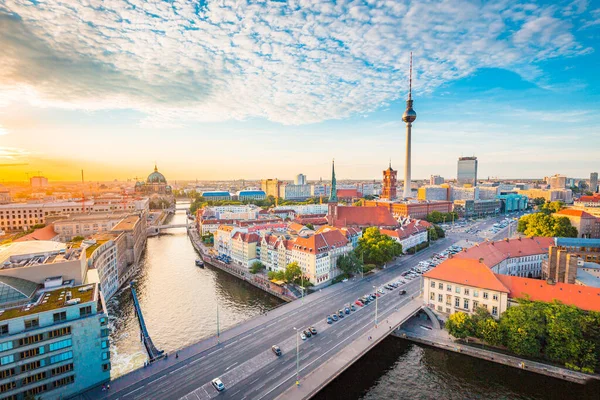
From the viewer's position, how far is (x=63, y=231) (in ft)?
287

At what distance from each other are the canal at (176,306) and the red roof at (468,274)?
2898cm

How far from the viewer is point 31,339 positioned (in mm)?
29797

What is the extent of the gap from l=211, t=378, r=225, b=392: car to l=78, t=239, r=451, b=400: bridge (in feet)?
1.51

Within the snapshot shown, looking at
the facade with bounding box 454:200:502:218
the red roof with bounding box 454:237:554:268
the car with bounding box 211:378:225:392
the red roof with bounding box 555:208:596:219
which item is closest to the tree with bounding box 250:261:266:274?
the car with bounding box 211:378:225:392

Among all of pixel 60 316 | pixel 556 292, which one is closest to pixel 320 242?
pixel 556 292

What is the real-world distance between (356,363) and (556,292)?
28.2m


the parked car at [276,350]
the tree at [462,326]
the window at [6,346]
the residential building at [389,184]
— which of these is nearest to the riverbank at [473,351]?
the tree at [462,326]

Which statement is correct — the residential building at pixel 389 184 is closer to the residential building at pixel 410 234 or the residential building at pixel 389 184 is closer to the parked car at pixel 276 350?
the residential building at pixel 410 234

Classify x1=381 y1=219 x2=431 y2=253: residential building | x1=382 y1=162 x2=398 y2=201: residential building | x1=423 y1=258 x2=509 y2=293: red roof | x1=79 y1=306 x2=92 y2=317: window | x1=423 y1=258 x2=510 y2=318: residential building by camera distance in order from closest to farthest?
x1=79 y1=306 x2=92 y2=317: window → x1=423 y1=258 x2=510 y2=318: residential building → x1=423 y1=258 x2=509 y2=293: red roof → x1=381 y1=219 x2=431 y2=253: residential building → x1=382 y1=162 x2=398 y2=201: residential building

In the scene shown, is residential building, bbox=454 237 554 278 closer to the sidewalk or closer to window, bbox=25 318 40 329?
the sidewalk

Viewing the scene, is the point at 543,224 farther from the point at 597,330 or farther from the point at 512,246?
the point at 597,330

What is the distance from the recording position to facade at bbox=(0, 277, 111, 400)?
94.9 ft

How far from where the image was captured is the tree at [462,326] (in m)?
41.0

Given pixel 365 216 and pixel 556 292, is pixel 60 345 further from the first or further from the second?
pixel 365 216
